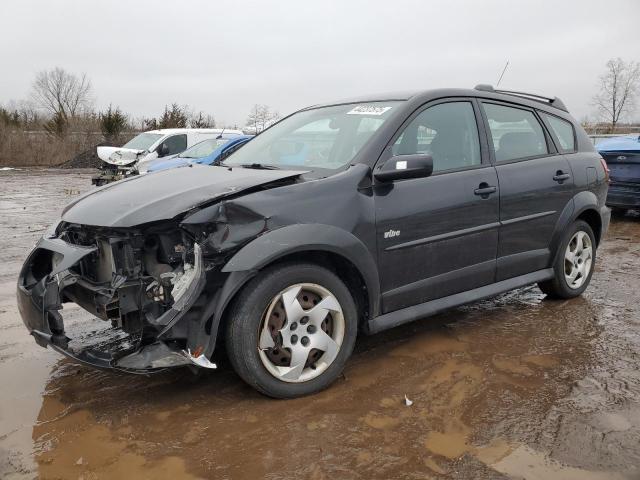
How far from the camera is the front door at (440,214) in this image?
3.49m

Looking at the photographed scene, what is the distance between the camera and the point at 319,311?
3166 millimetres

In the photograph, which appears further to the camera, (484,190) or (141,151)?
(141,151)

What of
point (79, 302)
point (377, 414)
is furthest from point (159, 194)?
point (377, 414)

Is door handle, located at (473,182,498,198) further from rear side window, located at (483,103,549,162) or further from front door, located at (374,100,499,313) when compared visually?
rear side window, located at (483,103,549,162)

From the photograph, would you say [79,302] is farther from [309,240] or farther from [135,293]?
[309,240]

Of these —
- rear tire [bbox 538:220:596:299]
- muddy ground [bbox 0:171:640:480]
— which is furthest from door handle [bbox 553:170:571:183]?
muddy ground [bbox 0:171:640:480]

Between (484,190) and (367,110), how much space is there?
39.6 inches

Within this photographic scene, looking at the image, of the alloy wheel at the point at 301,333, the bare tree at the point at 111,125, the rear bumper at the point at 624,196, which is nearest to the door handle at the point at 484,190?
the alloy wheel at the point at 301,333

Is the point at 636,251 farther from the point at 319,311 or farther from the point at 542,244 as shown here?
the point at 319,311

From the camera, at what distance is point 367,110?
12.9 feet

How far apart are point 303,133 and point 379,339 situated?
1650mm

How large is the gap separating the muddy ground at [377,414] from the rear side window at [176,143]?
39.9ft

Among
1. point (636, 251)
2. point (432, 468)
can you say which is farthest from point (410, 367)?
point (636, 251)

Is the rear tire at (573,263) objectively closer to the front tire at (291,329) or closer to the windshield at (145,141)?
the front tire at (291,329)
